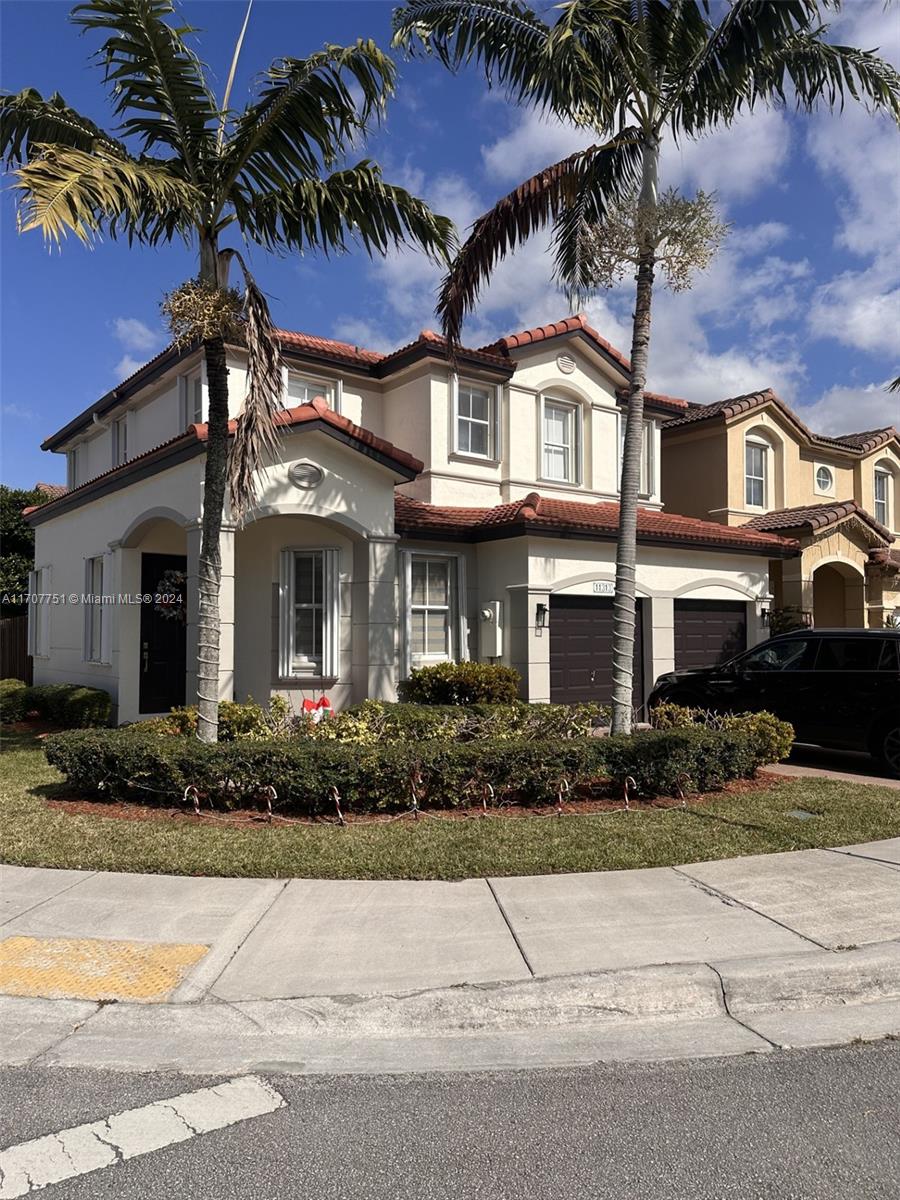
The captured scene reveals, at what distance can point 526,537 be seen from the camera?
44.5 feet

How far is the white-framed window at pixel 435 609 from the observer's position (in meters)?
14.1

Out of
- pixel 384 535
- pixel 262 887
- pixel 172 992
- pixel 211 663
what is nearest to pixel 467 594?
pixel 384 535

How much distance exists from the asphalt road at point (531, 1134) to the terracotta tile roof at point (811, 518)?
1543cm

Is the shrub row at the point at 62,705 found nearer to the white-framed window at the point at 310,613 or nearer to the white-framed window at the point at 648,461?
the white-framed window at the point at 310,613

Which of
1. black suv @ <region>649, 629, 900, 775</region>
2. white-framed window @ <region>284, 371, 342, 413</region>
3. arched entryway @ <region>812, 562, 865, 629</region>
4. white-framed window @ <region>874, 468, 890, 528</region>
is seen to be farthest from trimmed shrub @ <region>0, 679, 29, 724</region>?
white-framed window @ <region>874, 468, 890, 528</region>

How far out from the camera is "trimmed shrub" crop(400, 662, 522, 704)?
12562 mm

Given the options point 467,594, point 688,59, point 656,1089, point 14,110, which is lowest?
point 656,1089

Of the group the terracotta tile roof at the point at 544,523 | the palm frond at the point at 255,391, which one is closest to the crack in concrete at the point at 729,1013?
the palm frond at the point at 255,391

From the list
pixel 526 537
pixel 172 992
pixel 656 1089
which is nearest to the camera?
pixel 656 1089

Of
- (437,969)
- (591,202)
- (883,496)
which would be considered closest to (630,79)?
(591,202)

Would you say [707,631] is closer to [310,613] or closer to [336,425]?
[310,613]

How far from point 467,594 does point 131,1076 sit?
11168 millimetres

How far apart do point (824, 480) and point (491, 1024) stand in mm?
21711

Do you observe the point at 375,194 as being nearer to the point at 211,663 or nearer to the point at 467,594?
the point at 211,663
